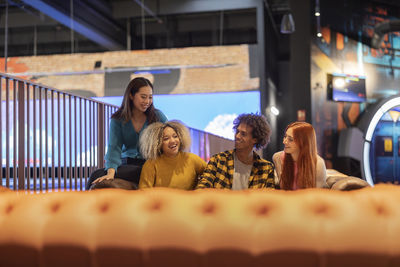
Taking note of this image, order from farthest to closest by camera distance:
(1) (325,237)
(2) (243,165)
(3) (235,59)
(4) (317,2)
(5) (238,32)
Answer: (5) (238,32)
(3) (235,59)
(4) (317,2)
(2) (243,165)
(1) (325,237)

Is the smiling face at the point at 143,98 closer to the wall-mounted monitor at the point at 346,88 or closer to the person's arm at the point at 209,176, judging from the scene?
the person's arm at the point at 209,176

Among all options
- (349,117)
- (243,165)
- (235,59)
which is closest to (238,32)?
(235,59)

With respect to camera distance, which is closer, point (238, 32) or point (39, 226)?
point (39, 226)

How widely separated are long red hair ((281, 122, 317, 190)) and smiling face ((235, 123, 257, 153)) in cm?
25

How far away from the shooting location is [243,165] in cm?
242

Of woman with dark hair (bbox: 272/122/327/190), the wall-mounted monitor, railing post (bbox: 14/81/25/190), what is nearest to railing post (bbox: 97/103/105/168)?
railing post (bbox: 14/81/25/190)

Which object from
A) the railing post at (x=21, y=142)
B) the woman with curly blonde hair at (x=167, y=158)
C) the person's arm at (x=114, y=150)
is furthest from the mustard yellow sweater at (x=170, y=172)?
the railing post at (x=21, y=142)

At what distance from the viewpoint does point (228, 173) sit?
2391mm

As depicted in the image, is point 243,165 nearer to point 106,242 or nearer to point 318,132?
point 106,242

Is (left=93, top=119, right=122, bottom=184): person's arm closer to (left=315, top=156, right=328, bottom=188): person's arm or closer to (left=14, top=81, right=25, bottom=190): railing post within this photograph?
(left=14, top=81, right=25, bottom=190): railing post

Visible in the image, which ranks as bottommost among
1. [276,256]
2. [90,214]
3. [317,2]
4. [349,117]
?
[276,256]

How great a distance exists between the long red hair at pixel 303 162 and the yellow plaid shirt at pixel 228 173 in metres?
0.13

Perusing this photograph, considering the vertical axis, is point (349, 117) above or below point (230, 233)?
above

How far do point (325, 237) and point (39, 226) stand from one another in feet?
3.26
